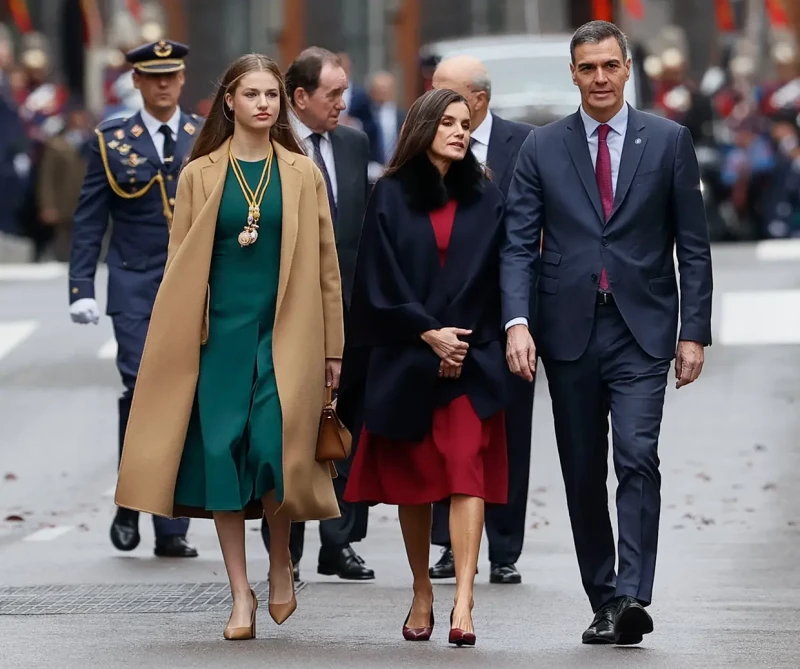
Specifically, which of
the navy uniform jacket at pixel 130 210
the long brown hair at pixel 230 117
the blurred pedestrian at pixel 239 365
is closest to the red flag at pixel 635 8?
the navy uniform jacket at pixel 130 210

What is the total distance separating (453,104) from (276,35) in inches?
1725

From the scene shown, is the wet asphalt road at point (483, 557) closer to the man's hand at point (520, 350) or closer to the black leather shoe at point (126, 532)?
the black leather shoe at point (126, 532)

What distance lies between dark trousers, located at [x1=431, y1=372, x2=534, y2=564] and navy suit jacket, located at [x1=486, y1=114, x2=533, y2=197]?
84 centimetres

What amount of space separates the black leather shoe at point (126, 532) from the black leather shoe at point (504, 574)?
183 cm

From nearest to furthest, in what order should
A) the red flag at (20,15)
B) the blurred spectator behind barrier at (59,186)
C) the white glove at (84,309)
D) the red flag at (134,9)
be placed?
the white glove at (84,309)
the blurred spectator behind barrier at (59,186)
the red flag at (134,9)
the red flag at (20,15)

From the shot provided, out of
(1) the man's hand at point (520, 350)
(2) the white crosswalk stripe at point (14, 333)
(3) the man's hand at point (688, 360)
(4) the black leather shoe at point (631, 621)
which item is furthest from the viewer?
(2) the white crosswalk stripe at point (14, 333)

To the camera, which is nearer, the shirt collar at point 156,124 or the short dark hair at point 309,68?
Answer: the short dark hair at point 309,68

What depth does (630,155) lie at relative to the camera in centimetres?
854

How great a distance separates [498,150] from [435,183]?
69.8 inches

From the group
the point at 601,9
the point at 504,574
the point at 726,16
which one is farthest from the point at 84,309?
→ the point at 726,16

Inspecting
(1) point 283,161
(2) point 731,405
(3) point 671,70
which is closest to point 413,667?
(1) point 283,161

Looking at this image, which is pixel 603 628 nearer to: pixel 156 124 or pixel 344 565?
pixel 344 565

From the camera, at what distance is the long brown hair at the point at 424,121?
859 cm

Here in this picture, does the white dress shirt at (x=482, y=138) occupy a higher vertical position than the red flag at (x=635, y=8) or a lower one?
higher
